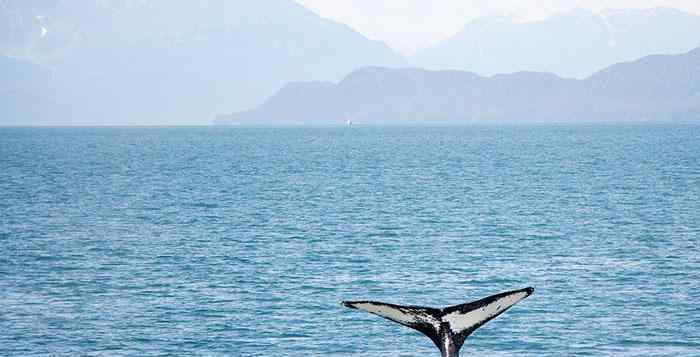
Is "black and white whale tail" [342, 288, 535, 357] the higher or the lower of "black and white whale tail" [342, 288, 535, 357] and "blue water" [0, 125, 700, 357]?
the higher

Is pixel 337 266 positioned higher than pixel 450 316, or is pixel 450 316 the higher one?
pixel 450 316

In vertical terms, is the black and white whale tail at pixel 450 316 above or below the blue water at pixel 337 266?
above

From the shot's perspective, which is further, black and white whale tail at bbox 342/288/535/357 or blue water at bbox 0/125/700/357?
blue water at bbox 0/125/700/357

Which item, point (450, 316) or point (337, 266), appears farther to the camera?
point (337, 266)

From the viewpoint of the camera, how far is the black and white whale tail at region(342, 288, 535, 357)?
16.1m

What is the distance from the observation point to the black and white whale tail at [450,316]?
634 inches

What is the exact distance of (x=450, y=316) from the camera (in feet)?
53.8

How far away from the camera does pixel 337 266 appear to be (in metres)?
61.4

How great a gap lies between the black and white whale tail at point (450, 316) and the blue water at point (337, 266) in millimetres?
26334

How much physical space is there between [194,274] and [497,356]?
70.7 ft

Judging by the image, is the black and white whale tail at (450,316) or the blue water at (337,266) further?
the blue water at (337,266)

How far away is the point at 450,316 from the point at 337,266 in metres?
45.2

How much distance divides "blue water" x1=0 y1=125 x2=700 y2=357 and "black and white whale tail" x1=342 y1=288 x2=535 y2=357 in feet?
86.4

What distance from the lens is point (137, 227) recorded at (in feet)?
271
